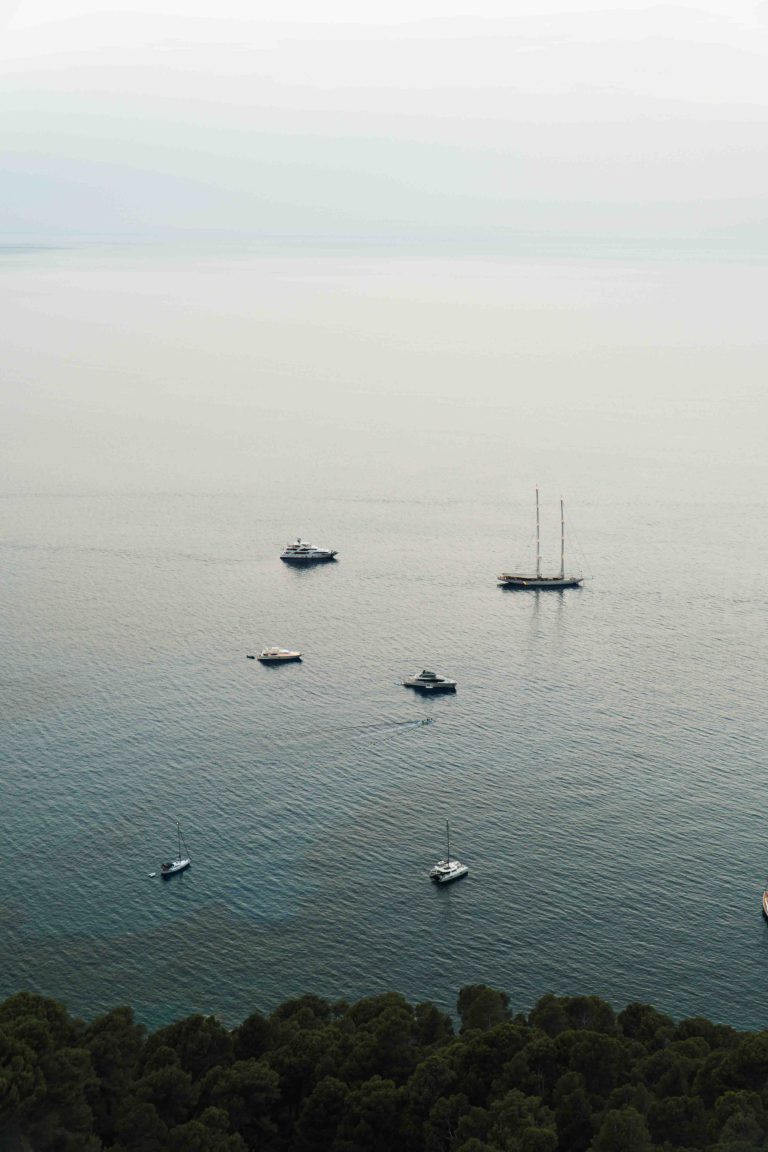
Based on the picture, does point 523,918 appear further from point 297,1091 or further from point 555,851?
point 297,1091

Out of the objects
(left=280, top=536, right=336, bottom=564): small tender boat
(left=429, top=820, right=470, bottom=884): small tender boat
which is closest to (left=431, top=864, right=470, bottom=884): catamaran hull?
(left=429, top=820, right=470, bottom=884): small tender boat

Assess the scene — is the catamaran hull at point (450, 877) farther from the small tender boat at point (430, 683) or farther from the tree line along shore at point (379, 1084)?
the small tender boat at point (430, 683)

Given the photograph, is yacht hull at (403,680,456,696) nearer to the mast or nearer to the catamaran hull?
the catamaran hull

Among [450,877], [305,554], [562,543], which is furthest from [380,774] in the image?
[562,543]

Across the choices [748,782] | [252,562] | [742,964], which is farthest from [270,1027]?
[252,562]

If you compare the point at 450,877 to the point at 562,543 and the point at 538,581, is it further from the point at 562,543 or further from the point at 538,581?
the point at 562,543

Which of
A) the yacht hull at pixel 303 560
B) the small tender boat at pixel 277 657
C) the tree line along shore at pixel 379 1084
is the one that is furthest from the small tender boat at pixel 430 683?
the tree line along shore at pixel 379 1084
